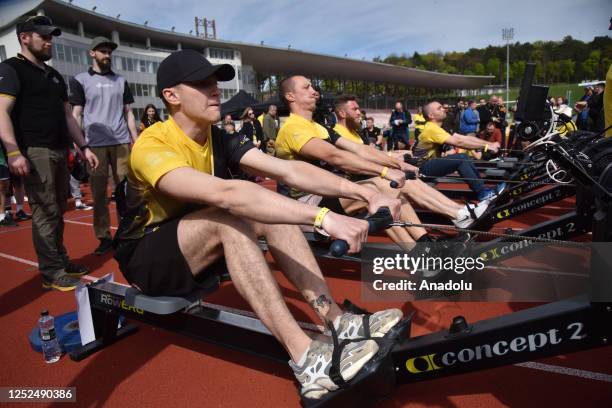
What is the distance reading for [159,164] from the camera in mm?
2002

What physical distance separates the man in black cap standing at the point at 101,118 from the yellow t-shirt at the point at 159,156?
2666mm

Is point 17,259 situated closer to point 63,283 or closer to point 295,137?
point 63,283

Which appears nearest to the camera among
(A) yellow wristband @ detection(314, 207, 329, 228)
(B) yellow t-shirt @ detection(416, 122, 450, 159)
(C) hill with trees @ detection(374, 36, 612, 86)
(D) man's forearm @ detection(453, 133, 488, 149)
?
(A) yellow wristband @ detection(314, 207, 329, 228)

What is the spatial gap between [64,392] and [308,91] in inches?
120

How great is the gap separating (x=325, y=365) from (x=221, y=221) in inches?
32.1

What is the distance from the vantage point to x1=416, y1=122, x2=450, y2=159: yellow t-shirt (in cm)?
569

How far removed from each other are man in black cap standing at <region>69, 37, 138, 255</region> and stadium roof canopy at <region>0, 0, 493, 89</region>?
2332 centimetres

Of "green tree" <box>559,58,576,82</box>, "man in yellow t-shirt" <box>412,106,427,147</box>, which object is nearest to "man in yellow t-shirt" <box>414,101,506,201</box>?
"man in yellow t-shirt" <box>412,106,427,147</box>

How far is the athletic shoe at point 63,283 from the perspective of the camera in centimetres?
371

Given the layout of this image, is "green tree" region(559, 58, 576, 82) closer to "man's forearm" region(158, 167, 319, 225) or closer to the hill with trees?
the hill with trees

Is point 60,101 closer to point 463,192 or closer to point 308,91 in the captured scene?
point 308,91

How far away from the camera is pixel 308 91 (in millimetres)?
4035

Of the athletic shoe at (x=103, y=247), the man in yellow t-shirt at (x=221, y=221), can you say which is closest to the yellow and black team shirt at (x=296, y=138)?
the man in yellow t-shirt at (x=221, y=221)

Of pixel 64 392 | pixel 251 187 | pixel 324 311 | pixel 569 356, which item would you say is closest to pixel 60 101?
pixel 64 392
